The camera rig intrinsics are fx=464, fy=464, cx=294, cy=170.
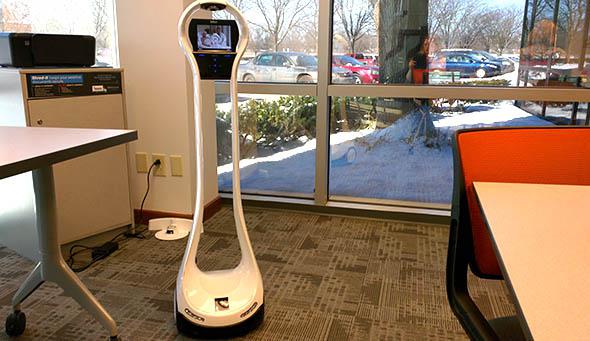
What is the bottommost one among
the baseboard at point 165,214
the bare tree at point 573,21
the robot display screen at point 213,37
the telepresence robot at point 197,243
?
the baseboard at point 165,214

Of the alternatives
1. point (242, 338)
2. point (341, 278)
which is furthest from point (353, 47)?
point (242, 338)

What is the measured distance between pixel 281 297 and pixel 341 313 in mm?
300

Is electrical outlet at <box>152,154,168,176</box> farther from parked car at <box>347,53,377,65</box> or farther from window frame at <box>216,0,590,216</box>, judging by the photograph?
parked car at <box>347,53,377,65</box>

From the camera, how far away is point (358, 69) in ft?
10.3

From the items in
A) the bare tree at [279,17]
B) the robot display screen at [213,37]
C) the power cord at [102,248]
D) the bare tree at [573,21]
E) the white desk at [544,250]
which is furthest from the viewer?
the bare tree at [279,17]

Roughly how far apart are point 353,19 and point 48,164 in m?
2.34

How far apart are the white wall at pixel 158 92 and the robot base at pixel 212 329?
1.25 metres

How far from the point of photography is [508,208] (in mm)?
991

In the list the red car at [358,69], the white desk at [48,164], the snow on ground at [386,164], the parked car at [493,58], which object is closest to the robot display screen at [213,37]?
the white desk at [48,164]

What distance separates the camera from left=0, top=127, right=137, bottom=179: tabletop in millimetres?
1195

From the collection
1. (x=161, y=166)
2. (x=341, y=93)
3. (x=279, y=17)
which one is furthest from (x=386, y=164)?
(x=161, y=166)

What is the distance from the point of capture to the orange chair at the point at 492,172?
3.67 ft

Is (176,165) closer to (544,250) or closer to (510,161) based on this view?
(510,161)

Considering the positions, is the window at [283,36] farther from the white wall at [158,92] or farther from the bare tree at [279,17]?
the white wall at [158,92]
